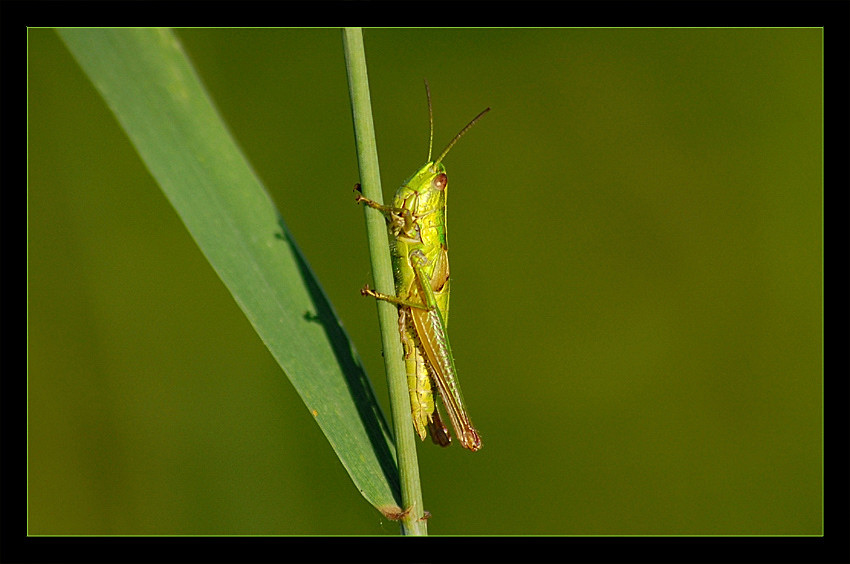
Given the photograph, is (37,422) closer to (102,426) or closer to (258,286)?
(102,426)

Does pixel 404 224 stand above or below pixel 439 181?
below

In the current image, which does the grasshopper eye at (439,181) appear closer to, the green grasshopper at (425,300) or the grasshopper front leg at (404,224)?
the green grasshopper at (425,300)

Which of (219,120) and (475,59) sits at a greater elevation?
(475,59)

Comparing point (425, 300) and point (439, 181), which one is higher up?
point (439, 181)

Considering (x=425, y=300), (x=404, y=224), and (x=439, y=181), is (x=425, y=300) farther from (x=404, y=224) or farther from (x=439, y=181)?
(x=439, y=181)

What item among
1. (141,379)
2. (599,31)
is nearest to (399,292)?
(141,379)

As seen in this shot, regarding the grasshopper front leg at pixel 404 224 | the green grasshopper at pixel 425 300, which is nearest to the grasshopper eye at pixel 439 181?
the green grasshopper at pixel 425 300

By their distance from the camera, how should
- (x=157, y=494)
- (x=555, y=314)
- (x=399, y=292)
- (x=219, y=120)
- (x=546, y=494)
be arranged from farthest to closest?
(x=555, y=314), (x=546, y=494), (x=157, y=494), (x=399, y=292), (x=219, y=120)

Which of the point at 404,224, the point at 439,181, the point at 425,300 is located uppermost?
the point at 439,181

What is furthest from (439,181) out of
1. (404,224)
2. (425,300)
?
(425,300)
